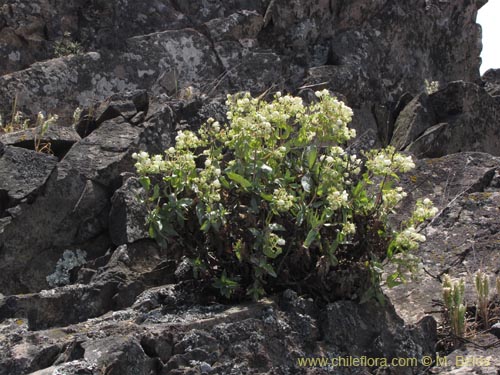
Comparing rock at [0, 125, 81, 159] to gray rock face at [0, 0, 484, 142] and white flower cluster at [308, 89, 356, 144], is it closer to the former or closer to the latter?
gray rock face at [0, 0, 484, 142]

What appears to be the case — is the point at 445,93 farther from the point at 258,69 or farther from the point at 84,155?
the point at 84,155

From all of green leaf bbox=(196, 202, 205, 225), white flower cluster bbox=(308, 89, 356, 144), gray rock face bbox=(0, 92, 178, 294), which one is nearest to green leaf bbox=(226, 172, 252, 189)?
green leaf bbox=(196, 202, 205, 225)

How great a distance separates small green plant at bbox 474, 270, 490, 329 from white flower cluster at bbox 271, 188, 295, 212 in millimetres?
1484

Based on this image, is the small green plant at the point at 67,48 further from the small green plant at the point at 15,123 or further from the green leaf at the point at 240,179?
the green leaf at the point at 240,179

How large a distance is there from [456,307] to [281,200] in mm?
1447

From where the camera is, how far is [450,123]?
10.6 m

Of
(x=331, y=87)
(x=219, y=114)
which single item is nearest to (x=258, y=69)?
(x=331, y=87)

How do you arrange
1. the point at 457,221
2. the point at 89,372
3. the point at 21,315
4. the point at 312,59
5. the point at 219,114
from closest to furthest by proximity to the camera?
the point at 89,372, the point at 21,315, the point at 457,221, the point at 219,114, the point at 312,59

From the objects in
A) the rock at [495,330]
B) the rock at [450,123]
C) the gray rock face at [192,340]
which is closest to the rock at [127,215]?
the gray rock face at [192,340]

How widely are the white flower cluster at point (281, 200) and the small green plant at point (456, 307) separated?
129cm

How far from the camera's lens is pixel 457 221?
659 cm

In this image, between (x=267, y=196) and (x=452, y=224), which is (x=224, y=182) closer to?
(x=267, y=196)

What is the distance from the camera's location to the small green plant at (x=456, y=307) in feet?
17.6

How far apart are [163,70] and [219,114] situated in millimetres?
2877
